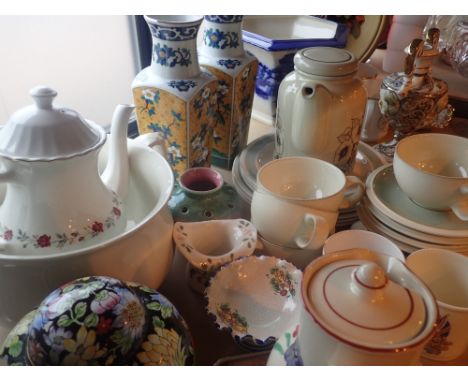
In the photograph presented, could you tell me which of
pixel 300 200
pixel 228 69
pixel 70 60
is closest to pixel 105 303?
pixel 300 200

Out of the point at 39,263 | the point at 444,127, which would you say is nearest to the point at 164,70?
the point at 39,263

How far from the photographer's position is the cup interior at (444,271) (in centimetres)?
48

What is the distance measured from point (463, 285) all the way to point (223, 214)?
0.95ft

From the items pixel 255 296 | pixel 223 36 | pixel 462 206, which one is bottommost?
pixel 255 296

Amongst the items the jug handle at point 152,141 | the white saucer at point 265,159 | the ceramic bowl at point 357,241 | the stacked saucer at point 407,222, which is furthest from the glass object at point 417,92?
the jug handle at point 152,141

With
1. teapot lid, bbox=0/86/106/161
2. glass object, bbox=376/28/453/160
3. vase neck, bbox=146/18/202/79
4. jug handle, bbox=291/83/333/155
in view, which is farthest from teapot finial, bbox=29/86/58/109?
glass object, bbox=376/28/453/160

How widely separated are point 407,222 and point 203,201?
0.25 meters

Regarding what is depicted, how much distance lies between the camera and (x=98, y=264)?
406 millimetres

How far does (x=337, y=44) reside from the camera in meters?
0.82

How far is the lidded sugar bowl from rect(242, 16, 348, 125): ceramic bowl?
1.79 ft

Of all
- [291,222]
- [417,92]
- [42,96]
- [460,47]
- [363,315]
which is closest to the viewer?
[363,315]

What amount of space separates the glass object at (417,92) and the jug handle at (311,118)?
0.19 meters

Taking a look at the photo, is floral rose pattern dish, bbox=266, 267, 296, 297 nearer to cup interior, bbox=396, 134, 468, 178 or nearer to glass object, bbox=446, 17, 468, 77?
cup interior, bbox=396, 134, 468, 178

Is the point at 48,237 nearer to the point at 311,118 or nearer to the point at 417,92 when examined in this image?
the point at 311,118
